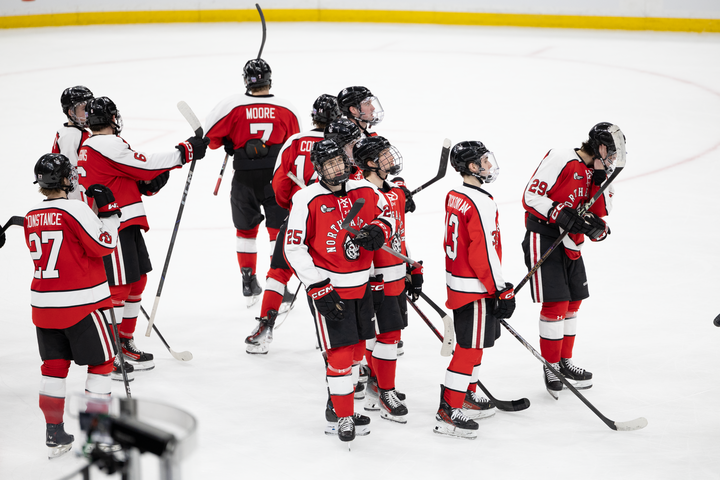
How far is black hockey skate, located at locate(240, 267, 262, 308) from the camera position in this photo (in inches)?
180

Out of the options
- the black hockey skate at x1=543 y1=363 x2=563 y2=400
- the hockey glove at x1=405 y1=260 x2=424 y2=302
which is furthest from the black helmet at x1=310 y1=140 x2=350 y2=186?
the black hockey skate at x1=543 y1=363 x2=563 y2=400

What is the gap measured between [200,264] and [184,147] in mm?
1452

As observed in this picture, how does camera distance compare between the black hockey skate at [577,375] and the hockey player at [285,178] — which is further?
the hockey player at [285,178]

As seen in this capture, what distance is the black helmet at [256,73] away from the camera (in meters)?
4.23

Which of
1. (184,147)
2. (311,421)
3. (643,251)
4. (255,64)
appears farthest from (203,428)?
(643,251)

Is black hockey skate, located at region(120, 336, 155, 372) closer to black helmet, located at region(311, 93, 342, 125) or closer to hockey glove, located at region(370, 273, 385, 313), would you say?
hockey glove, located at region(370, 273, 385, 313)

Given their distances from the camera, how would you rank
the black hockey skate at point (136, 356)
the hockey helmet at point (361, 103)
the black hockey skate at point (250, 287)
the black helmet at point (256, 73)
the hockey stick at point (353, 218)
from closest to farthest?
the hockey stick at point (353, 218)
the hockey helmet at point (361, 103)
the black hockey skate at point (136, 356)
the black helmet at point (256, 73)
the black hockey skate at point (250, 287)

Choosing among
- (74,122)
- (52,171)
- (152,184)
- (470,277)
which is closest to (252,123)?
(152,184)

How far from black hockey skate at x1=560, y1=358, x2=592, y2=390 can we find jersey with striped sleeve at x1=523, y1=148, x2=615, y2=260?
0.50 metres

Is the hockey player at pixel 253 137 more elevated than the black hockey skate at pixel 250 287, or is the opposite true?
the hockey player at pixel 253 137

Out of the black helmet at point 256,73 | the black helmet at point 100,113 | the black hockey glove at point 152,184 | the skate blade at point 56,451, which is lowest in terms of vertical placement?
the skate blade at point 56,451

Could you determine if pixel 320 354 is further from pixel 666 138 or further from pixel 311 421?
pixel 666 138

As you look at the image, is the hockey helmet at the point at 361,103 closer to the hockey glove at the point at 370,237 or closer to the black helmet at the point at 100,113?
the hockey glove at the point at 370,237

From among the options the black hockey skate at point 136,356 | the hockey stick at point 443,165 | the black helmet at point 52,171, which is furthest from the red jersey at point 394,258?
the black hockey skate at point 136,356
